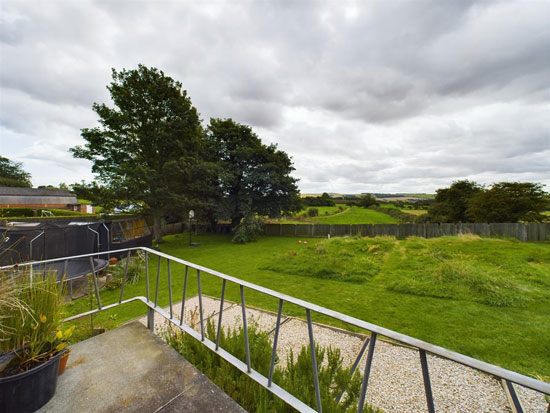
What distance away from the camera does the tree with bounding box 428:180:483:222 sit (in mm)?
22031

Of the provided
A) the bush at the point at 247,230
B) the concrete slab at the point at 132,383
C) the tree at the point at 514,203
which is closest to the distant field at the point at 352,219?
the tree at the point at 514,203

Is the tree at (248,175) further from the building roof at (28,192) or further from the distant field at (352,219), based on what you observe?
the building roof at (28,192)

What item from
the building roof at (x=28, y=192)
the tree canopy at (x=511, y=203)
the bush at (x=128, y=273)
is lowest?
the bush at (x=128, y=273)

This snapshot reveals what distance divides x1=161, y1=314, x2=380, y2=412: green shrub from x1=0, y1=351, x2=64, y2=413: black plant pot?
0.97m

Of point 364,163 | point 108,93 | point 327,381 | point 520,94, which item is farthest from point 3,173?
point 520,94

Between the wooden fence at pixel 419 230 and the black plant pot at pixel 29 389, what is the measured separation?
13.7 m

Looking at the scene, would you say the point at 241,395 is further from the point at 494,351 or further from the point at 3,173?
the point at 3,173

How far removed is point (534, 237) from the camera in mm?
12484

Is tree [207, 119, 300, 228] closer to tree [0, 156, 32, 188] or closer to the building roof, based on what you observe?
the building roof

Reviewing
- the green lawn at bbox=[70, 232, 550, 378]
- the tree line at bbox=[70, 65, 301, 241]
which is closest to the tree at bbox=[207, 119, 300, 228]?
the tree line at bbox=[70, 65, 301, 241]

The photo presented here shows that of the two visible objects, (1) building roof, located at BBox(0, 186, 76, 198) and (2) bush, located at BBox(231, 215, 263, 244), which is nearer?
(2) bush, located at BBox(231, 215, 263, 244)

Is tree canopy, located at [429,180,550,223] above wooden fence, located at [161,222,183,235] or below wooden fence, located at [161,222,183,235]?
above

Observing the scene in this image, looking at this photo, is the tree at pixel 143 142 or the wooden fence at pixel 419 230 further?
the wooden fence at pixel 419 230

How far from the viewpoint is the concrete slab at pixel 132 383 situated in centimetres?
151
